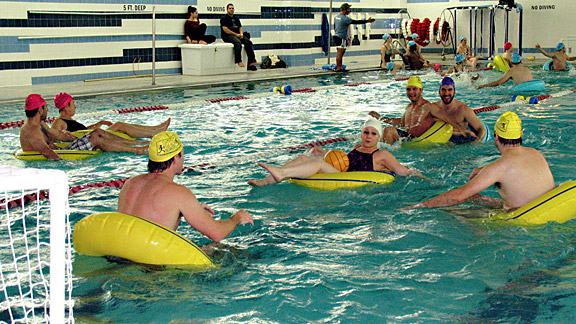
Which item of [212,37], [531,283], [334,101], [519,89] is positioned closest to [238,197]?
[531,283]

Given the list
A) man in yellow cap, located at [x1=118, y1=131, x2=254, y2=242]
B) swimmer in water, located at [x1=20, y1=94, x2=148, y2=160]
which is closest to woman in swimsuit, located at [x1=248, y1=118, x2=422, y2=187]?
man in yellow cap, located at [x1=118, y1=131, x2=254, y2=242]

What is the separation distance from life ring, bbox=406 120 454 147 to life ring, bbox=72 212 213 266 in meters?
4.41

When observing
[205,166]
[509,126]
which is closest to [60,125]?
[205,166]

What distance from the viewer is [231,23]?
14.9 metres

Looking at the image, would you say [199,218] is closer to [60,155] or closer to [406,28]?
[60,155]

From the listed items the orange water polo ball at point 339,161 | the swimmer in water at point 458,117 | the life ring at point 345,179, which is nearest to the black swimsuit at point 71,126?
the life ring at point 345,179

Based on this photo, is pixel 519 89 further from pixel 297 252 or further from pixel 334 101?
pixel 297 252

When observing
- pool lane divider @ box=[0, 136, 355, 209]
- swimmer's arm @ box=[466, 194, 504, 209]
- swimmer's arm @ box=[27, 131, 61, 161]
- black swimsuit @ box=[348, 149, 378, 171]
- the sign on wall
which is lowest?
swimmer's arm @ box=[466, 194, 504, 209]

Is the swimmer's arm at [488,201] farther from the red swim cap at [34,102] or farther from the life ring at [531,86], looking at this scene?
the life ring at [531,86]

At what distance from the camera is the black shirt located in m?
14.8

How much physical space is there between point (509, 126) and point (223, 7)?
12.4 metres

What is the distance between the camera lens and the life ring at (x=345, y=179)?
17.5 feet

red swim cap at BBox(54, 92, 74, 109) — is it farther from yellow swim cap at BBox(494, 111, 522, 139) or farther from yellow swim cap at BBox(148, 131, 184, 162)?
yellow swim cap at BBox(494, 111, 522, 139)

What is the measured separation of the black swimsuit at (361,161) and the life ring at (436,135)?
1.77 m
